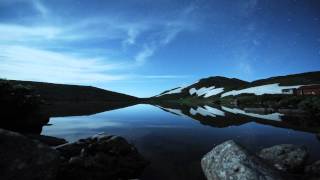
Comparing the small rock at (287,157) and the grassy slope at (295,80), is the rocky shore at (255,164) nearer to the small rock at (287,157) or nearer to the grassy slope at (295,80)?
the small rock at (287,157)

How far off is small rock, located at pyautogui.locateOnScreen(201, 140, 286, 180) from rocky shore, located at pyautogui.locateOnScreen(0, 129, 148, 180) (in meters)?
3.55

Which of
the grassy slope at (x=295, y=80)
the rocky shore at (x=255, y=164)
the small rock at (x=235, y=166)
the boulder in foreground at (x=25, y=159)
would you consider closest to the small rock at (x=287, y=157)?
the rocky shore at (x=255, y=164)

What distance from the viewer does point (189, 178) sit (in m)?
11.3

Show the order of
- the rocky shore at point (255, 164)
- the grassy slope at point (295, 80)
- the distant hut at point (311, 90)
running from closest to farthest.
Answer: the rocky shore at point (255, 164)
the distant hut at point (311, 90)
the grassy slope at point (295, 80)

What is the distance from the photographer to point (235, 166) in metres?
9.42

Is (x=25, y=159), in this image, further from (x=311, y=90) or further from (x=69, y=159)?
(x=311, y=90)

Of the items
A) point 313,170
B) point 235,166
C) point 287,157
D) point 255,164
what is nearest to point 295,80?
point 287,157

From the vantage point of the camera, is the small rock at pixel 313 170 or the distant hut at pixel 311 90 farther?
the distant hut at pixel 311 90

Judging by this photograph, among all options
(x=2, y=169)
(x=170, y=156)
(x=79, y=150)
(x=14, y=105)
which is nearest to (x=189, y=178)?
(x=170, y=156)

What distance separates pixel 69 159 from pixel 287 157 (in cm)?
977

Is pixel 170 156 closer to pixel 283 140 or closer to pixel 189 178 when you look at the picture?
pixel 189 178

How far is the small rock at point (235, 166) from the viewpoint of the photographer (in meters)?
8.92

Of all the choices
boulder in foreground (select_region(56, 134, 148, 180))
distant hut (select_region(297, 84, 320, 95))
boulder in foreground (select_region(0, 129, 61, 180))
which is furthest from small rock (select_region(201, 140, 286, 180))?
distant hut (select_region(297, 84, 320, 95))

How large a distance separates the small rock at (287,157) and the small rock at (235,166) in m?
2.84
